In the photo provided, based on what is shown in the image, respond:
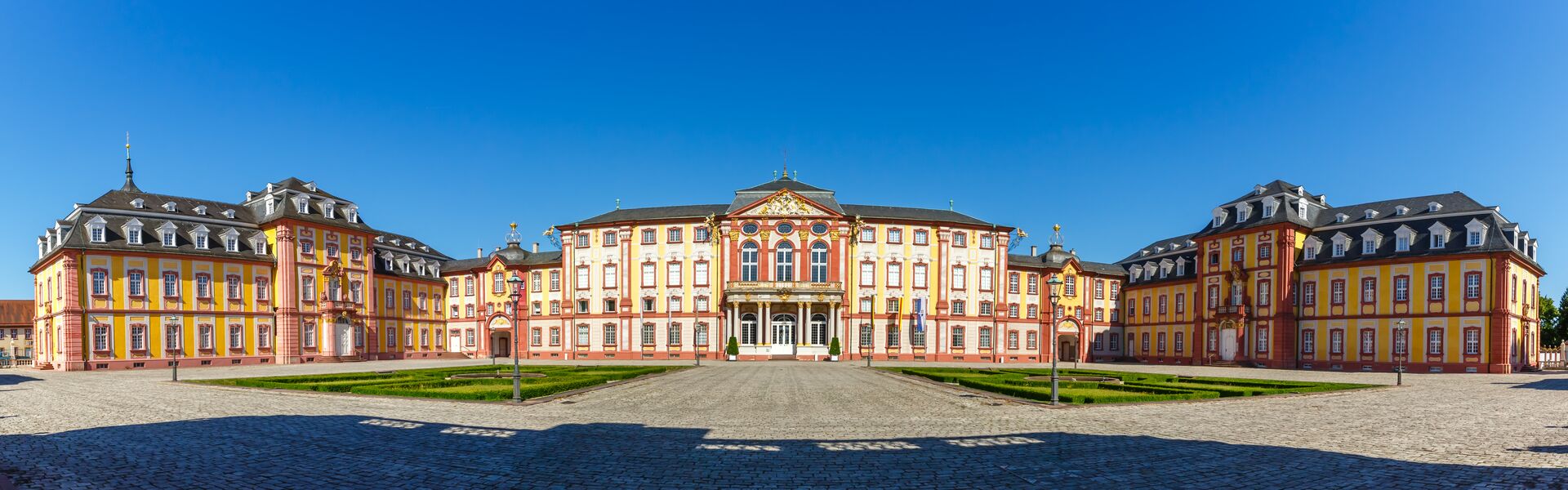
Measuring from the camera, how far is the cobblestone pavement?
11438mm

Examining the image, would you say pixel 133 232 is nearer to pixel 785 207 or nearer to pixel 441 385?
pixel 441 385

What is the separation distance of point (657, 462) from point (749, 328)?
60.7 metres

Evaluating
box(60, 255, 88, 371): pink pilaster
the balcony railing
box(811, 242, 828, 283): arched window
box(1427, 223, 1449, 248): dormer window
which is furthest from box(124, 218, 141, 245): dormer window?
box(1427, 223, 1449, 248): dormer window

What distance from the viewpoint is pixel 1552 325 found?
77.9 m

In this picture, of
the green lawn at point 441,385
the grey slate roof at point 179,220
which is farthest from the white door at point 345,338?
the green lawn at point 441,385

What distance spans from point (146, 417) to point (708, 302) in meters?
55.7

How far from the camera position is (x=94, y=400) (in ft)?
78.7

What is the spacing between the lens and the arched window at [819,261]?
73.4 meters

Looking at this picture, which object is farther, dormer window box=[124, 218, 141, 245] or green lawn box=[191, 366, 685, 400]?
dormer window box=[124, 218, 141, 245]

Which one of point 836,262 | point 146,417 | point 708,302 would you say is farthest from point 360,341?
point 146,417

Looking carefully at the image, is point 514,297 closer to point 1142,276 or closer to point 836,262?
point 836,262

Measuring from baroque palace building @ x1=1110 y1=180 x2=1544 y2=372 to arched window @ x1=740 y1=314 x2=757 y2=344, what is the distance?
37.4 metres

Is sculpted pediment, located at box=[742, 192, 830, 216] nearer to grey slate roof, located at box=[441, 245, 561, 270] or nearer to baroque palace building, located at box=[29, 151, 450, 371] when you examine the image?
grey slate roof, located at box=[441, 245, 561, 270]

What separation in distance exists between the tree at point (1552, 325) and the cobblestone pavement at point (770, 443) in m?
73.3
